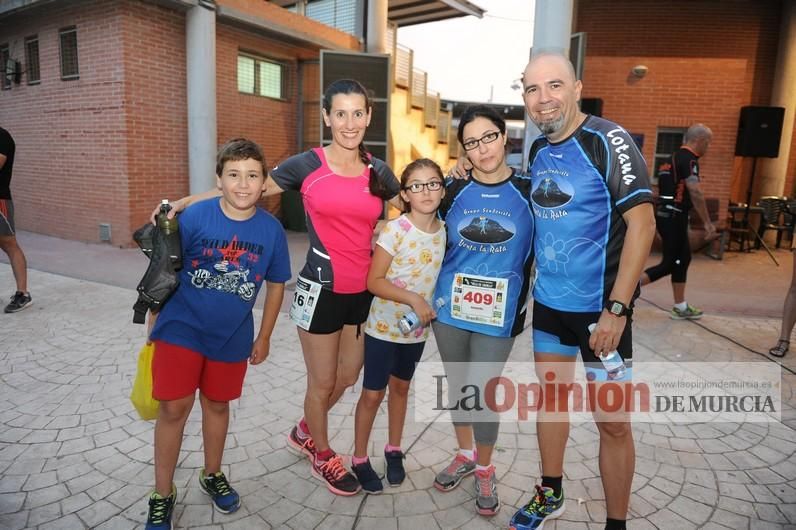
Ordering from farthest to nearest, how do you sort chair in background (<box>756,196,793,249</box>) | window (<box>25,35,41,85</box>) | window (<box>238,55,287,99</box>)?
window (<box>238,55,287,99</box>) → chair in background (<box>756,196,793,249</box>) → window (<box>25,35,41,85</box>)

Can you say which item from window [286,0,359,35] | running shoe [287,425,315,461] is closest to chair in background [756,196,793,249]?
window [286,0,359,35]

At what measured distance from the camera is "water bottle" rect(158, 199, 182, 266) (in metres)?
2.14

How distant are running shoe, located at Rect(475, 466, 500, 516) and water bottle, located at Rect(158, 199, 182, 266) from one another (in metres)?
1.78

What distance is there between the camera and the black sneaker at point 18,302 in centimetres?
554

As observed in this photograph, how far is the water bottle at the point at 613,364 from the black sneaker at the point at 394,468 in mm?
1252

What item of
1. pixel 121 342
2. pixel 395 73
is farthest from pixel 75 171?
pixel 395 73

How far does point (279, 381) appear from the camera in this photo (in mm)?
4055

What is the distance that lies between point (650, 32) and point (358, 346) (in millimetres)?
12385

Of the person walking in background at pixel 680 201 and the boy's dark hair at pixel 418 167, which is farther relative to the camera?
the person walking in background at pixel 680 201

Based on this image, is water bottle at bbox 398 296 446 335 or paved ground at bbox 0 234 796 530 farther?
paved ground at bbox 0 234 796 530

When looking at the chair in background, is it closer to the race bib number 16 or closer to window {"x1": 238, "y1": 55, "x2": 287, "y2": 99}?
window {"x1": 238, "y1": 55, "x2": 287, "y2": 99}

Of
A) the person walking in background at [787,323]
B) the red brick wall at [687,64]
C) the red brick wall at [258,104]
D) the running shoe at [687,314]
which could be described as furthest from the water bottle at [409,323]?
the red brick wall at [687,64]

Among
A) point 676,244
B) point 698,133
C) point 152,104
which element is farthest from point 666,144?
point 152,104

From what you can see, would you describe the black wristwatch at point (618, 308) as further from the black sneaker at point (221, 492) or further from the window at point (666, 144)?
the window at point (666, 144)
